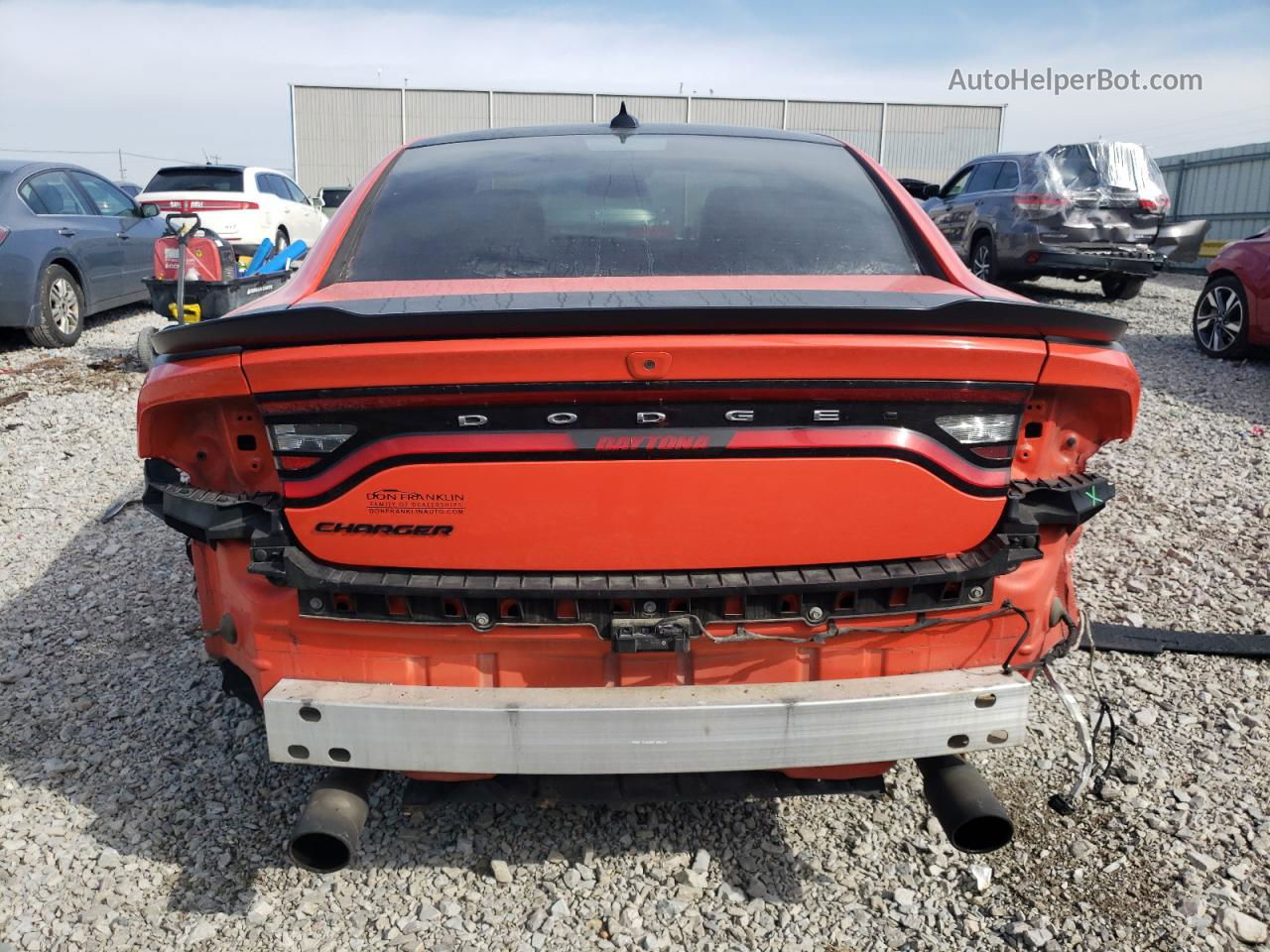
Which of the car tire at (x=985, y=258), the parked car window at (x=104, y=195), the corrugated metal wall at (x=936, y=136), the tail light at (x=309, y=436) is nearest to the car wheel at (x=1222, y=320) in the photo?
the car tire at (x=985, y=258)

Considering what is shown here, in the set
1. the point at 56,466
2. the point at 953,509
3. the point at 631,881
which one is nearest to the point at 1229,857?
the point at 953,509

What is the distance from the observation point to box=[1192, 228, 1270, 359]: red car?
25.3 feet

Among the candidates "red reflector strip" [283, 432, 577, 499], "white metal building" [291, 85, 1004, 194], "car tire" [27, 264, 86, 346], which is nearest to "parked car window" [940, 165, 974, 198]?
"car tire" [27, 264, 86, 346]

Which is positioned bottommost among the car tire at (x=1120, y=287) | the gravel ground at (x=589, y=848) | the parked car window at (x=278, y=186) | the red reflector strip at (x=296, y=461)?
the gravel ground at (x=589, y=848)

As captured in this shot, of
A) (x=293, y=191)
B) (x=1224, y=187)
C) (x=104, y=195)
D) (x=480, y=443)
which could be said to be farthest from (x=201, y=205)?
(x=1224, y=187)

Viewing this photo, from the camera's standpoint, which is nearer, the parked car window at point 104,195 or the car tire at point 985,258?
the parked car window at point 104,195

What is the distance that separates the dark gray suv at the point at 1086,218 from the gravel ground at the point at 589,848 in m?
7.80

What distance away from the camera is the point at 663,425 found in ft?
6.10

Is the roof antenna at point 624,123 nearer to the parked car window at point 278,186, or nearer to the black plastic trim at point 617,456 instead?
the black plastic trim at point 617,456

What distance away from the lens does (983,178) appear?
12.0 meters

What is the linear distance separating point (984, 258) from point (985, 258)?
0.13 ft

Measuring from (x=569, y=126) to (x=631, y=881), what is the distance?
239cm

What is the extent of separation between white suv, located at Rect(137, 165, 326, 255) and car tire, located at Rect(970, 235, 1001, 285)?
355 inches

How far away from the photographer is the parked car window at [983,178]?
11.7 meters
